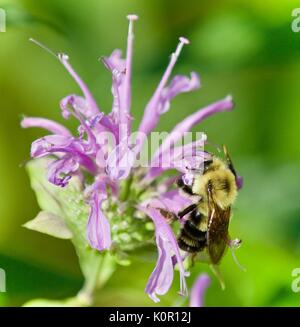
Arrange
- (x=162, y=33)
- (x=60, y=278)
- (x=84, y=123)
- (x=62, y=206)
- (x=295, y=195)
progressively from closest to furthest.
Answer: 1. (x=84, y=123)
2. (x=62, y=206)
3. (x=60, y=278)
4. (x=295, y=195)
5. (x=162, y=33)

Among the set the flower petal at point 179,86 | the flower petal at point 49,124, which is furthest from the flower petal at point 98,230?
the flower petal at point 179,86

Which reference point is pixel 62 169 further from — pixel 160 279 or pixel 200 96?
pixel 200 96

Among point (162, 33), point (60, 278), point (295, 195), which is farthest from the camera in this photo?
point (162, 33)

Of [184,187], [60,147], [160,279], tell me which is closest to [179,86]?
[184,187]

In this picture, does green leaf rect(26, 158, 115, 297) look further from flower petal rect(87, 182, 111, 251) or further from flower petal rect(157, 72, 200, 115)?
flower petal rect(157, 72, 200, 115)

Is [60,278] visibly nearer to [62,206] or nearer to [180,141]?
[62,206]

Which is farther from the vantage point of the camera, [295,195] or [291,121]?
[291,121]

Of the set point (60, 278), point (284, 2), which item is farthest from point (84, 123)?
point (284, 2)
